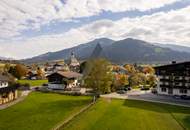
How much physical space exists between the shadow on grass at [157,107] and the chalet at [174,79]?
14896 mm

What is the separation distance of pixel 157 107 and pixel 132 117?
45.9 ft

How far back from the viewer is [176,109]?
2395 inches

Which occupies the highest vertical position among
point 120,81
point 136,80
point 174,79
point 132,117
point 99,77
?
point 99,77

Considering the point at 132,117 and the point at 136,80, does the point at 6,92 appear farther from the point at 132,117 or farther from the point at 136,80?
the point at 136,80

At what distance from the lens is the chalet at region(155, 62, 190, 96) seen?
78.6 meters

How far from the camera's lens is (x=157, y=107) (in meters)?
63.7

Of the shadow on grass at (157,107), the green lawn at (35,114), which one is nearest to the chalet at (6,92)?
the green lawn at (35,114)

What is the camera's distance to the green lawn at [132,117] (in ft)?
147

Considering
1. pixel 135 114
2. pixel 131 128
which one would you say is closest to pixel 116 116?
pixel 135 114

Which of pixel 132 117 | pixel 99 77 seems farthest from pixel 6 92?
pixel 132 117

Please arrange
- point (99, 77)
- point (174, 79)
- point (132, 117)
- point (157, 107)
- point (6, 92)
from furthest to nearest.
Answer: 1. point (174, 79)
2. point (99, 77)
3. point (6, 92)
4. point (157, 107)
5. point (132, 117)

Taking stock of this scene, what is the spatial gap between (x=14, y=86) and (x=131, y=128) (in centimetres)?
4285

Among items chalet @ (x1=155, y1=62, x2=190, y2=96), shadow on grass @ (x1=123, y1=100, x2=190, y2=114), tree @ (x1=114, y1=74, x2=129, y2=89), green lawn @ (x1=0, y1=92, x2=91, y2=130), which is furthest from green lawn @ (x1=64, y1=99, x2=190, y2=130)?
tree @ (x1=114, y1=74, x2=129, y2=89)

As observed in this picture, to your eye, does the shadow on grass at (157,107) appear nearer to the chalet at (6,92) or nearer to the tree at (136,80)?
the chalet at (6,92)
